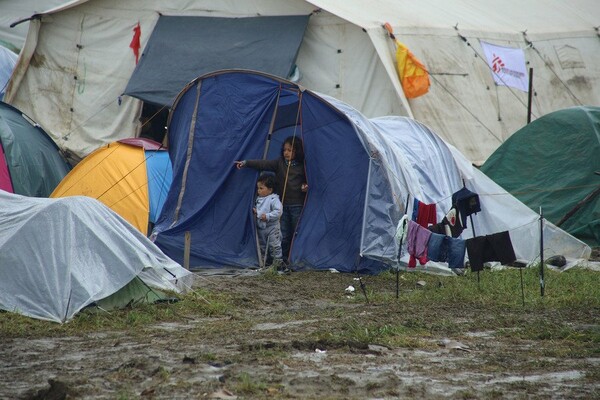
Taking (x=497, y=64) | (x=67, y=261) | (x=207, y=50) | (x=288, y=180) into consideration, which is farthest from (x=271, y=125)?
(x=497, y=64)

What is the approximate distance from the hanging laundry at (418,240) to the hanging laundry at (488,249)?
0.58 metres

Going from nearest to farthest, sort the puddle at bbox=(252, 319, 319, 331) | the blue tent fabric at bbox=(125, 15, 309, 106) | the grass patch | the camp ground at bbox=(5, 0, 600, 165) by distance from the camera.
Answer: the grass patch, the puddle at bbox=(252, 319, 319, 331), the blue tent fabric at bbox=(125, 15, 309, 106), the camp ground at bbox=(5, 0, 600, 165)

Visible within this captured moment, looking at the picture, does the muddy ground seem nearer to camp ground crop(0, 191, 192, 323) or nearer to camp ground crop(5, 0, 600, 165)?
camp ground crop(0, 191, 192, 323)

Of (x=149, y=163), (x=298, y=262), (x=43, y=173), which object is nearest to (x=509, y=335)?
(x=298, y=262)

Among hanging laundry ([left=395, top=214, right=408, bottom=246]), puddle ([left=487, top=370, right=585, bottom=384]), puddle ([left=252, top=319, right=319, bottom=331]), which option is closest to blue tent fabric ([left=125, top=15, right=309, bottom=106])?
hanging laundry ([left=395, top=214, right=408, bottom=246])

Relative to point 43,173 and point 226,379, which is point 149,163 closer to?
point 43,173

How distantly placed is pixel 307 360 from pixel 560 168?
380 inches

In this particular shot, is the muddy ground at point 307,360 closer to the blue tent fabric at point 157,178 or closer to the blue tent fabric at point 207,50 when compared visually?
the blue tent fabric at point 157,178

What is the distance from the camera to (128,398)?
6.28 metres

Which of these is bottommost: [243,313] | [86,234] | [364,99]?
[243,313]

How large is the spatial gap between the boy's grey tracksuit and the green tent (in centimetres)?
435

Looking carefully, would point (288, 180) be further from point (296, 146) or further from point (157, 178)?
point (157, 178)

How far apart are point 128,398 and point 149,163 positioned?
914cm

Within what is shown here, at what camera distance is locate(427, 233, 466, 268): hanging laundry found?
1109 cm
